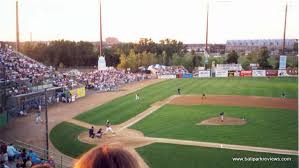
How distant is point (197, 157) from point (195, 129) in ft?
20.4

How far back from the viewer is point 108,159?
76.7 inches

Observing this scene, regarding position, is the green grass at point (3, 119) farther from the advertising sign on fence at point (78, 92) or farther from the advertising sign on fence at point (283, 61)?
the advertising sign on fence at point (283, 61)

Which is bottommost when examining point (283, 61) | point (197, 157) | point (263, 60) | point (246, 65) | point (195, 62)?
point (197, 157)

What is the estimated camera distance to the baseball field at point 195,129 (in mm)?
18781

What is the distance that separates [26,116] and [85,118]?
528cm

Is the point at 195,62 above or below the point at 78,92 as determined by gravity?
above

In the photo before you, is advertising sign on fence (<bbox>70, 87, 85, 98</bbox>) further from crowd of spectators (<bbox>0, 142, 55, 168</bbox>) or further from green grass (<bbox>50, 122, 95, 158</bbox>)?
crowd of spectators (<bbox>0, 142, 55, 168</bbox>)

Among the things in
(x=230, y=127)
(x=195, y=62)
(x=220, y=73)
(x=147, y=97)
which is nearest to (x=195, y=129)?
(x=230, y=127)

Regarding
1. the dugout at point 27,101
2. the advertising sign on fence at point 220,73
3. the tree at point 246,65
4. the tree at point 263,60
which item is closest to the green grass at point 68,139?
the dugout at point 27,101

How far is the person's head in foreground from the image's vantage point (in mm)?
1942

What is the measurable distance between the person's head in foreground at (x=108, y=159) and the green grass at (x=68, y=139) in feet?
59.6

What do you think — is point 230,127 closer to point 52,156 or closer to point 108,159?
point 52,156

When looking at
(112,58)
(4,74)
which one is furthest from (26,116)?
(112,58)

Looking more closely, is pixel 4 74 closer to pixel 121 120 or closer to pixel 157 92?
pixel 121 120
